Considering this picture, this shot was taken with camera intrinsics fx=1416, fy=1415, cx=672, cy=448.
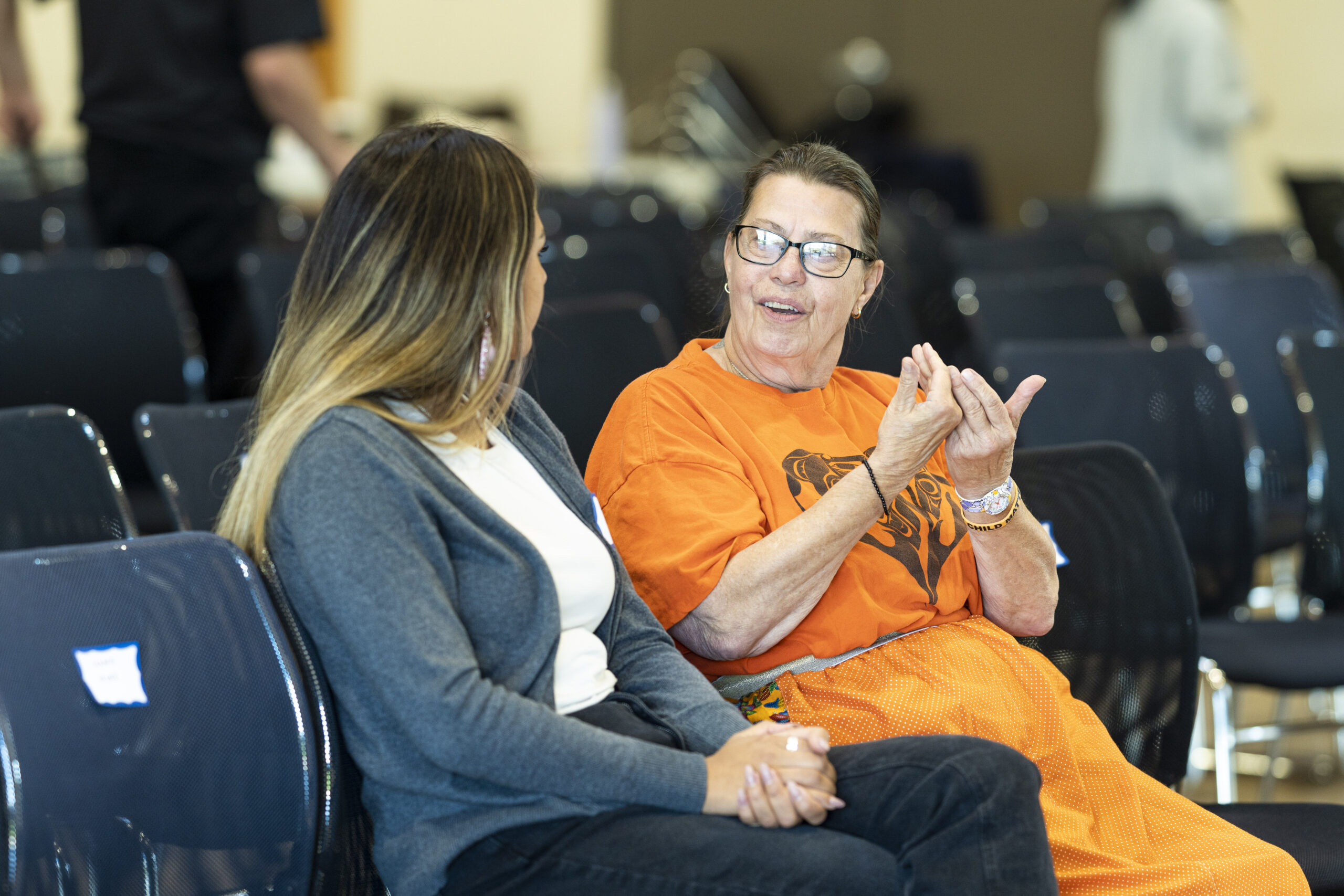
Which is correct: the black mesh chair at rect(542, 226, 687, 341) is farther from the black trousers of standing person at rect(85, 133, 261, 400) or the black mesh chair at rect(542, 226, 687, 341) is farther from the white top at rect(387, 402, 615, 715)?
the white top at rect(387, 402, 615, 715)

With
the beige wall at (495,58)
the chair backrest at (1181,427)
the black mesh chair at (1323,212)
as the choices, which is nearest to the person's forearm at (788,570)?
the chair backrest at (1181,427)

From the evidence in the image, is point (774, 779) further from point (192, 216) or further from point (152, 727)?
point (192, 216)

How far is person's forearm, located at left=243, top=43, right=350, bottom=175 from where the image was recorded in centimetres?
351

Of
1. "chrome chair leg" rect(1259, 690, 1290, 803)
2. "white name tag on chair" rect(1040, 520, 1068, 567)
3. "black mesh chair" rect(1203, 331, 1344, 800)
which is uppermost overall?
"white name tag on chair" rect(1040, 520, 1068, 567)

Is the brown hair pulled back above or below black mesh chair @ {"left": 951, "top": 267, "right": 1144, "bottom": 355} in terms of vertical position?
above

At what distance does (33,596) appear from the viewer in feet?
4.17

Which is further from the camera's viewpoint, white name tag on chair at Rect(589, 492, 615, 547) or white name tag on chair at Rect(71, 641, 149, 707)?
white name tag on chair at Rect(589, 492, 615, 547)

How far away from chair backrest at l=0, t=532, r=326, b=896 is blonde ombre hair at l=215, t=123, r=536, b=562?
12 centimetres

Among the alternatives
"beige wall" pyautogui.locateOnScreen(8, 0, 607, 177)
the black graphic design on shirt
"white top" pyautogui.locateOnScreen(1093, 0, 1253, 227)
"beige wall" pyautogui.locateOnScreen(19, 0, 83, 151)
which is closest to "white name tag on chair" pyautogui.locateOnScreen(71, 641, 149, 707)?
the black graphic design on shirt

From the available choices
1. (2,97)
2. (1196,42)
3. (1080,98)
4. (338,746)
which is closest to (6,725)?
(338,746)

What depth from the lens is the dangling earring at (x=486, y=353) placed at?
4.94 ft

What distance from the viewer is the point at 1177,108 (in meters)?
6.30

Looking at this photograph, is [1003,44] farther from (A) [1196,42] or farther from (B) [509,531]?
(B) [509,531]

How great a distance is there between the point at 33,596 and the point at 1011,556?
1.15 m
